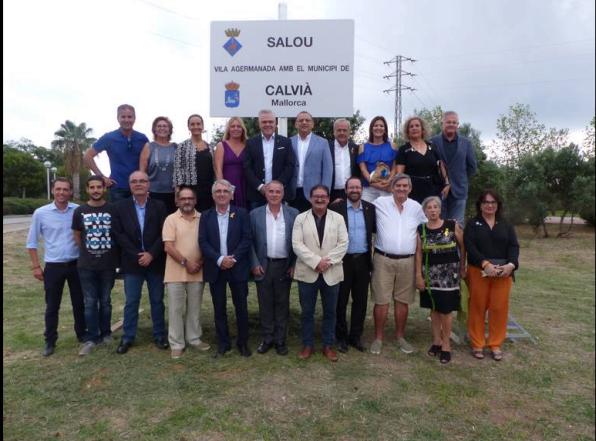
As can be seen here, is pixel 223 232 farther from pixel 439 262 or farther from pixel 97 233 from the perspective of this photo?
pixel 439 262

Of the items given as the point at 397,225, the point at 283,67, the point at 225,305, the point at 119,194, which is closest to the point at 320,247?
the point at 397,225

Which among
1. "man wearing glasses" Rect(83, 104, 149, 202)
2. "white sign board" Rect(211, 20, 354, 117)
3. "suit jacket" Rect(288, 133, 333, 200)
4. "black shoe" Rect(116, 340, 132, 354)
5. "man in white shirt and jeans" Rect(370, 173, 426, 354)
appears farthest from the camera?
"white sign board" Rect(211, 20, 354, 117)

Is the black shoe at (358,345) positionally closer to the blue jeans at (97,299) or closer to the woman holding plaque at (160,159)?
the woman holding plaque at (160,159)

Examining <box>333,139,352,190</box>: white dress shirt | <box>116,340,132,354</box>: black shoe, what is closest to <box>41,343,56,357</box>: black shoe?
<box>116,340,132,354</box>: black shoe

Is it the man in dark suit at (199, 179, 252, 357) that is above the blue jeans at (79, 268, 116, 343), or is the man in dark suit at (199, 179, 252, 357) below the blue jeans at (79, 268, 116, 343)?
above

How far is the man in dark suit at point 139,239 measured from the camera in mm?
5004

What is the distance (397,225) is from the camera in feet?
16.8

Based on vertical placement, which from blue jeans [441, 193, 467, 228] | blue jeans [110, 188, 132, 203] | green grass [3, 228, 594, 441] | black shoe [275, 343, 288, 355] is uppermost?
blue jeans [110, 188, 132, 203]

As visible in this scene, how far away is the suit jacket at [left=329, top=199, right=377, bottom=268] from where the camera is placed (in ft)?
16.7

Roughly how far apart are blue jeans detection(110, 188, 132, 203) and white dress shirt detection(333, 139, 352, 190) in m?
2.61

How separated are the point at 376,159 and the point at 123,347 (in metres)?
3.84

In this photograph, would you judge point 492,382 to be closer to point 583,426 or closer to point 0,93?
point 583,426

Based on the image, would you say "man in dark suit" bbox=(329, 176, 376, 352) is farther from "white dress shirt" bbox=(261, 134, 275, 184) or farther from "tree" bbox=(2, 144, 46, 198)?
"tree" bbox=(2, 144, 46, 198)

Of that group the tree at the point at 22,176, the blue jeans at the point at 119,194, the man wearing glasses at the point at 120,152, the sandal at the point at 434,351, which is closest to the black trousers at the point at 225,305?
the blue jeans at the point at 119,194
